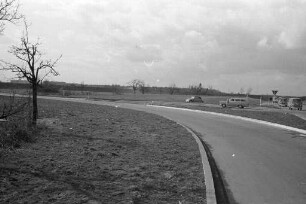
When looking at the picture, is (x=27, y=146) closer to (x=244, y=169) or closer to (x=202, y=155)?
(x=202, y=155)

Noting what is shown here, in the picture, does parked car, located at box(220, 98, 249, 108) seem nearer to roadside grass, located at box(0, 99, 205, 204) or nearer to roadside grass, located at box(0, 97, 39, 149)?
roadside grass, located at box(0, 99, 205, 204)

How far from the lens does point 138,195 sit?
611 cm

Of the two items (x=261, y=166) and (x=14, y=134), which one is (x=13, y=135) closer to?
(x=14, y=134)

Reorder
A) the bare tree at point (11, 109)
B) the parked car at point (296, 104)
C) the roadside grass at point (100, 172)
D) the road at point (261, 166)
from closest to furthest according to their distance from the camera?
the roadside grass at point (100, 172)
the road at point (261, 166)
the bare tree at point (11, 109)
the parked car at point (296, 104)

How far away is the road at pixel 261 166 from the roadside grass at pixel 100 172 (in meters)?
0.86

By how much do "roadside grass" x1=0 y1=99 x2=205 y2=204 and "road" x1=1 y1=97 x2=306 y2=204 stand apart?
2.82ft

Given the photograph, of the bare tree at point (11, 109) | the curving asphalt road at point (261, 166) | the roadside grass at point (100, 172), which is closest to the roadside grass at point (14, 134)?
the roadside grass at point (100, 172)

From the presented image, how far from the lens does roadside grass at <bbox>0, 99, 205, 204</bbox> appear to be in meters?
5.95

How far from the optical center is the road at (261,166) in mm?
6754

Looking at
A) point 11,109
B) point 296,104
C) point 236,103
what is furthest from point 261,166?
point 296,104

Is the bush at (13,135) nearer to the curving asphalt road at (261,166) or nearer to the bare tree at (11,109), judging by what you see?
the bare tree at (11,109)

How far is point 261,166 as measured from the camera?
9.39 meters

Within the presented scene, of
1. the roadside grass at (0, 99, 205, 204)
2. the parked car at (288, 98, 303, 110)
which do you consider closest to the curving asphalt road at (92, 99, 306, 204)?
the roadside grass at (0, 99, 205, 204)

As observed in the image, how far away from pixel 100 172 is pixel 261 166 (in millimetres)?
4702
